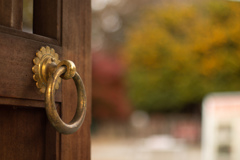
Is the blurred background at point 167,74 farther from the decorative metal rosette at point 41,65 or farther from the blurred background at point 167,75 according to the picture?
the decorative metal rosette at point 41,65

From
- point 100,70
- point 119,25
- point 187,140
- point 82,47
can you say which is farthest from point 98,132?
point 82,47

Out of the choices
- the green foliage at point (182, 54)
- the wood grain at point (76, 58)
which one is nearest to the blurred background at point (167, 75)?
the green foliage at point (182, 54)

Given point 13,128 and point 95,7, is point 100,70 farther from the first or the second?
point 13,128

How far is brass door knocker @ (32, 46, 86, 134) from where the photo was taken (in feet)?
1.05

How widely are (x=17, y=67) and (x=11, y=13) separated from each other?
0.20ft

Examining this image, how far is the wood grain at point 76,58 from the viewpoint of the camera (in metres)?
0.39

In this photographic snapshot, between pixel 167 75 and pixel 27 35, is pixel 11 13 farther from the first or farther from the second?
pixel 167 75

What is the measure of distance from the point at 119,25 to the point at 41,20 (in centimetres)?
1095

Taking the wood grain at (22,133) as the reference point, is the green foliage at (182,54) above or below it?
above

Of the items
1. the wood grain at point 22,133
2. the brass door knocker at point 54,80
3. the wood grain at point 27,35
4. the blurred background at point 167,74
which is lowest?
the wood grain at point 22,133

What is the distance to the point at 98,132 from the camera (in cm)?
941

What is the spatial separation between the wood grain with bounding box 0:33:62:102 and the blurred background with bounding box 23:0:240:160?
6.07 metres

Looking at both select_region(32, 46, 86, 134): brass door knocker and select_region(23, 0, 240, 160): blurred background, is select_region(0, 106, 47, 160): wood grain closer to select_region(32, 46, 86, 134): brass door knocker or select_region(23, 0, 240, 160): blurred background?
select_region(32, 46, 86, 134): brass door knocker

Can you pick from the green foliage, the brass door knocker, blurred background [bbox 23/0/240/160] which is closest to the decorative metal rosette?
the brass door knocker
